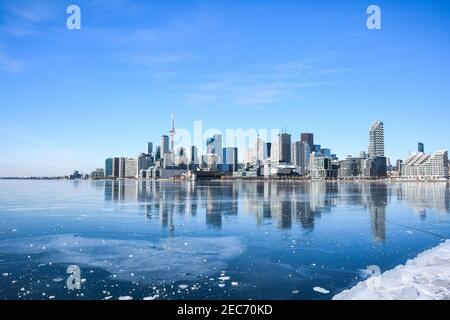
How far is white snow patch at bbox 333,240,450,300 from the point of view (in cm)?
810

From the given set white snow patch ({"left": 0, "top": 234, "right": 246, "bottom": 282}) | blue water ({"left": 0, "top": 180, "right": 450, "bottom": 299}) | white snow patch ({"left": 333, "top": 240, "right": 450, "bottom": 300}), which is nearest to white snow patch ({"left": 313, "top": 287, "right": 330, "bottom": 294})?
blue water ({"left": 0, "top": 180, "right": 450, "bottom": 299})

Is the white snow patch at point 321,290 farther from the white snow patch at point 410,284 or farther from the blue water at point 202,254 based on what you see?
the white snow patch at point 410,284

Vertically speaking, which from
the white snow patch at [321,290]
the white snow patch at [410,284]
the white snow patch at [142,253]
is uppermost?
the white snow patch at [142,253]

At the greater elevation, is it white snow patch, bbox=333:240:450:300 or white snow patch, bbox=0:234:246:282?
white snow patch, bbox=0:234:246:282

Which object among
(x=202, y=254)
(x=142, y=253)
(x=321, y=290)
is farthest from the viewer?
(x=142, y=253)

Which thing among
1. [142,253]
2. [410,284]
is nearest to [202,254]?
[142,253]

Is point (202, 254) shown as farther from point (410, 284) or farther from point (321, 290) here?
point (410, 284)

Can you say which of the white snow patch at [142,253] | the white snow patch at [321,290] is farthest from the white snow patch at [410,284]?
the white snow patch at [142,253]

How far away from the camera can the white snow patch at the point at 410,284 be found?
8102mm

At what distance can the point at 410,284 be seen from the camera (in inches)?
352

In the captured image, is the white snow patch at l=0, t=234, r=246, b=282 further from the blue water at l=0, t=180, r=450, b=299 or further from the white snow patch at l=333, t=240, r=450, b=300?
the white snow patch at l=333, t=240, r=450, b=300

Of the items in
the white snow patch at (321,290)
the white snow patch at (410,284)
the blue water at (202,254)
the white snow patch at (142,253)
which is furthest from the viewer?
the white snow patch at (142,253)

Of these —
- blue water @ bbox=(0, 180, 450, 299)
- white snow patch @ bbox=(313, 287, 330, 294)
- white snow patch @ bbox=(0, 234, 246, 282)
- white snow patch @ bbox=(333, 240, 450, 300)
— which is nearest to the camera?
white snow patch @ bbox=(333, 240, 450, 300)
